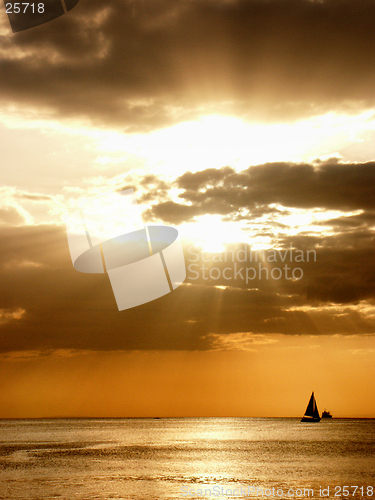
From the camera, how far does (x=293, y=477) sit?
4828 cm

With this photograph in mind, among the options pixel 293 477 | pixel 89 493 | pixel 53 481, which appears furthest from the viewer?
pixel 293 477

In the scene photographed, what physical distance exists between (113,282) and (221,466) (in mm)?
47263

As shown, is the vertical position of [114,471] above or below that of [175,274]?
below

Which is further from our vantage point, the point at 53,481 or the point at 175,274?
the point at 53,481

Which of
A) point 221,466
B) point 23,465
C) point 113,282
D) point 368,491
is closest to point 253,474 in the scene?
point 221,466

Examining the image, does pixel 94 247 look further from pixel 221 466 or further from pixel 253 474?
pixel 221 466

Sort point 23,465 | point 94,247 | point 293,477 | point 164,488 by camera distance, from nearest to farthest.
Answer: point 94,247, point 164,488, point 293,477, point 23,465

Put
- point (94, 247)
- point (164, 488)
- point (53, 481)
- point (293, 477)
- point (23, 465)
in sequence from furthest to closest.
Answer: point (23, 465)
point (293, 477)
point (53, 481)
point (164, 488)
point (94, 247)

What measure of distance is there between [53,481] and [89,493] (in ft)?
26.1

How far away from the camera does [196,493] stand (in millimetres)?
36750

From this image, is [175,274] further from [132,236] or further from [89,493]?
[89,493]

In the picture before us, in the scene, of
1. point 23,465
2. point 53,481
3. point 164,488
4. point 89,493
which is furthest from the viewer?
point 23,465

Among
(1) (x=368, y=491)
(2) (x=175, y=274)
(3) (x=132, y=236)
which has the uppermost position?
(3) (x=132, y=236)

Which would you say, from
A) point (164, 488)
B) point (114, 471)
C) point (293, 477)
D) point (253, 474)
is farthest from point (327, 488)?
point (114, 471)
